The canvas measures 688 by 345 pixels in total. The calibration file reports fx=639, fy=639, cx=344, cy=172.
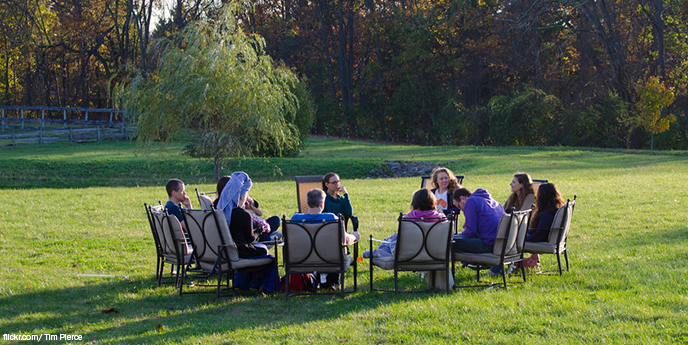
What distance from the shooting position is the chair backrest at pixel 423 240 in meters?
6.58

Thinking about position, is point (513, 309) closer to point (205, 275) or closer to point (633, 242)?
point (205, 275)

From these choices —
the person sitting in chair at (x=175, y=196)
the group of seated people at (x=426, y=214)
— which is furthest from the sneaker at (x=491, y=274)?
the person sitting in chair at (x=175, y=196)

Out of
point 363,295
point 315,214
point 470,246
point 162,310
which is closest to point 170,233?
point 162,310

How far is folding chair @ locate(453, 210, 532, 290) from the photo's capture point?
679cm

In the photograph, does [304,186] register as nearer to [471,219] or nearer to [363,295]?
[363,295]

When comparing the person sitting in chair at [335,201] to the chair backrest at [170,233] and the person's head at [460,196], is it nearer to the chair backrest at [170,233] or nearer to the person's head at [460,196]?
the person's head at [460,196]

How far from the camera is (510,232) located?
6.84 metres

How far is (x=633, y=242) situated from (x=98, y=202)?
12635 millimetres

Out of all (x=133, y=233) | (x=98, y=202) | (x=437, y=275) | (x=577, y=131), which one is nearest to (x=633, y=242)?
(x=437, y=275)

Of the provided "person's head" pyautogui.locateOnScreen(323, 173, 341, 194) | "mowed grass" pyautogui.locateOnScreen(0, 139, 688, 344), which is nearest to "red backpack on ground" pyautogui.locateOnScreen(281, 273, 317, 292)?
"mowed grass" pyautogui.locateOnScreen(0, 139, 688, 344)

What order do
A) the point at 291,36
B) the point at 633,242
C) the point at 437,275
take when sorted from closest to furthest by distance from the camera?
the point at 437,275, the point at 633,242, the point at 291,36

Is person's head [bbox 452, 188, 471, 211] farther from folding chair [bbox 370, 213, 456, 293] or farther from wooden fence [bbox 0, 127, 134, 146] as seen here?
wooden fence [bbox 0, 127, 134, 146]

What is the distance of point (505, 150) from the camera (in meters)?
35.7

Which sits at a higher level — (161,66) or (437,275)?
(161,66)
